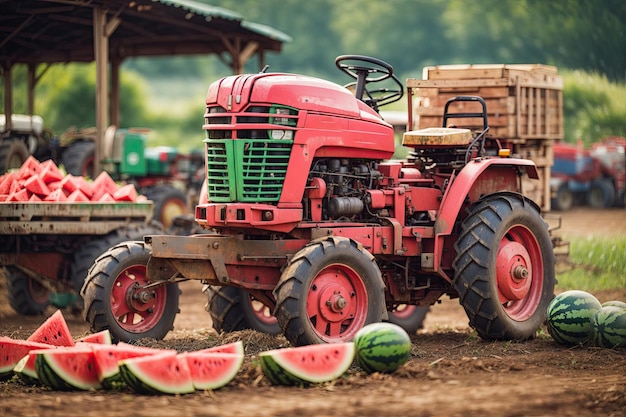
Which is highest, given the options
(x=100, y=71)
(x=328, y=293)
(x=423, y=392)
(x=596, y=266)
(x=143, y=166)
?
(x=100, y=71)

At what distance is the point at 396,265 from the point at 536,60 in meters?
33.0

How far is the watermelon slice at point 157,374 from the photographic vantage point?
7148mm

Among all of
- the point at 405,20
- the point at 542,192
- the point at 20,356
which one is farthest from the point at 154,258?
the point at 405,20

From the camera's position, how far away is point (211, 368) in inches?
291

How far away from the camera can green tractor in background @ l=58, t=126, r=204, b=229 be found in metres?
20.0

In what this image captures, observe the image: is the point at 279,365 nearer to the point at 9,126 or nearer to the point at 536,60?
the point at 9,126

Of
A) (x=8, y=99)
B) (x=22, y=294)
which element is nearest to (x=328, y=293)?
(x=22, y=294)

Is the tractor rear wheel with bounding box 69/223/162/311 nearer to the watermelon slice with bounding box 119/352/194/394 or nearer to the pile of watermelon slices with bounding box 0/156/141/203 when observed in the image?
the pile of watermelon slices with bounding box 0/156/141/203

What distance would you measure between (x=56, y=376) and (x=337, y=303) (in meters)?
2.42

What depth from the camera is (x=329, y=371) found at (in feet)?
25.0

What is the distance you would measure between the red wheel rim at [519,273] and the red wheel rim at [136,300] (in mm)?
3112

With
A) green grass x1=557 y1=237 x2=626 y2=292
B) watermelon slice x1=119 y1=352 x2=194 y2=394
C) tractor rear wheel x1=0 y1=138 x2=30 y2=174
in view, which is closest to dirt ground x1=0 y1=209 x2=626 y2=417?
watermelon slice x1=119 y1=352 x2=194 y2=394

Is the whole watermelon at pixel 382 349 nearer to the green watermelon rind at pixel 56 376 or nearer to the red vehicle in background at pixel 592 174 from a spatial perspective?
the green watermelon rind at pixel 56 376

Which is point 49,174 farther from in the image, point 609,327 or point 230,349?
point 609,327
